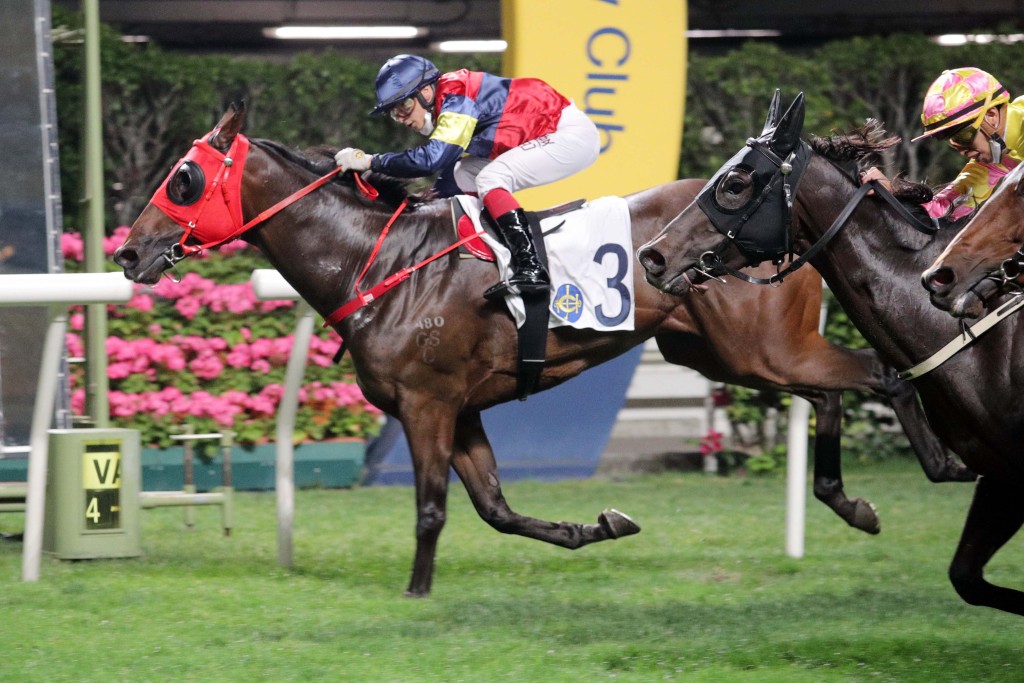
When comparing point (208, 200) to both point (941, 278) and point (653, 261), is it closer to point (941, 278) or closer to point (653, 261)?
point (653, 261)

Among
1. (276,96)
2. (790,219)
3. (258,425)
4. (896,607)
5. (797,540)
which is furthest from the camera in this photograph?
(276,96)

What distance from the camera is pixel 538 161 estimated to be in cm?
560

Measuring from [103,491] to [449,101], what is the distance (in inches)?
85.8

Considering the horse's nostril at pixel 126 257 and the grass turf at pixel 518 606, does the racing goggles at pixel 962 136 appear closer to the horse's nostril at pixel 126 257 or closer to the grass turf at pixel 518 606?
the grass turf at pixel 518 606

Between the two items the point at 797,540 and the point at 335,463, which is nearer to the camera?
the point at 797,540

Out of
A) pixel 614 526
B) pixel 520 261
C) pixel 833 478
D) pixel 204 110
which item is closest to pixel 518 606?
pixel 614 526

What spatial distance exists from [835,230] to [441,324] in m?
1.81

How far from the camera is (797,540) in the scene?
612 centimetres

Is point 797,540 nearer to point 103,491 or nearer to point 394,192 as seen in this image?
point 394,192

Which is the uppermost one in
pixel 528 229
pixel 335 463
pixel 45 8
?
pixel 45 8

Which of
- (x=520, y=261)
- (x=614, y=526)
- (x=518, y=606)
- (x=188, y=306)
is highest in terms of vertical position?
(x=520, y=261)

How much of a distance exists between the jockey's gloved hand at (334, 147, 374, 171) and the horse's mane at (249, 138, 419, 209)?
0.24ft

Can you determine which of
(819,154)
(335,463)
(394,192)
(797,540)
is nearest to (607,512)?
(797,540)

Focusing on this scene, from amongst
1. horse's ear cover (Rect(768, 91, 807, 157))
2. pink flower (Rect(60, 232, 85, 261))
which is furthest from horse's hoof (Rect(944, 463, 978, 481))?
pink flower (Rect(60, 232, 85, 261))
